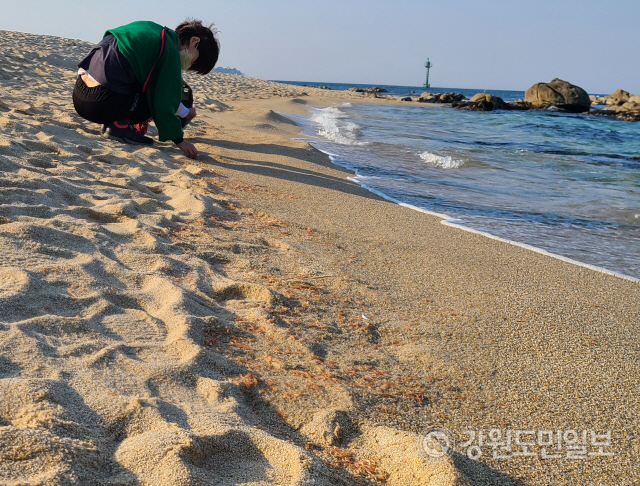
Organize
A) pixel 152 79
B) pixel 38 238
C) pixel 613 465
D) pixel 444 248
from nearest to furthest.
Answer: pixel 613 465
pixel 38 238
pixel 444 248
pixel 152 79

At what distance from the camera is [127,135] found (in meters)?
4.31

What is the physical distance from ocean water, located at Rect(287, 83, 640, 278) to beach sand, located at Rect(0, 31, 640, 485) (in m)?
0.94

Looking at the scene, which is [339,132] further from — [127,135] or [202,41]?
[202,41]

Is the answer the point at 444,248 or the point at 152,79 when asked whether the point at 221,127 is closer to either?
the point at 152,79

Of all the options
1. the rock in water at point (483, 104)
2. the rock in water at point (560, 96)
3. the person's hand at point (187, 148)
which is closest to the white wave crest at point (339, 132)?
the person's hand at point (187, 148)

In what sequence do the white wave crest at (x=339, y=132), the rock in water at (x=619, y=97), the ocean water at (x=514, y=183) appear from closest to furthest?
1. the ocean water at (x=514, y=183)
2. the white wave crest at (x=339, y=132)
3. the rock in water at (x=619, y=97)

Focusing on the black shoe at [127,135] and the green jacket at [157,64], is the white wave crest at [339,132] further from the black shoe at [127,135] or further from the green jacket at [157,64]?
the green jacket at [157,64]

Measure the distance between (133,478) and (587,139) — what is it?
15.1 meters

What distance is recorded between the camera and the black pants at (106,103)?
140 inches

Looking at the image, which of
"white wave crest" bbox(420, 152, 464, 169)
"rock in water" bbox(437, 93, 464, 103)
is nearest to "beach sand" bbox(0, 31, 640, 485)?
"white wave crest" bbox(420, 152, 464, 169)

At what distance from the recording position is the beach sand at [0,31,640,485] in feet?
3.89

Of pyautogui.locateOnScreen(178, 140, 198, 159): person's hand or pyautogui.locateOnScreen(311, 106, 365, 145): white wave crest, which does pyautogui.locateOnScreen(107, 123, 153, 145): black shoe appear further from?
pyautogui.locateOnScreen(311, 106, 365, 145): white wave crest

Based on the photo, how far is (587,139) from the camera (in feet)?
45.1

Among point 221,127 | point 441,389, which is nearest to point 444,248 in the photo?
point 441,389
